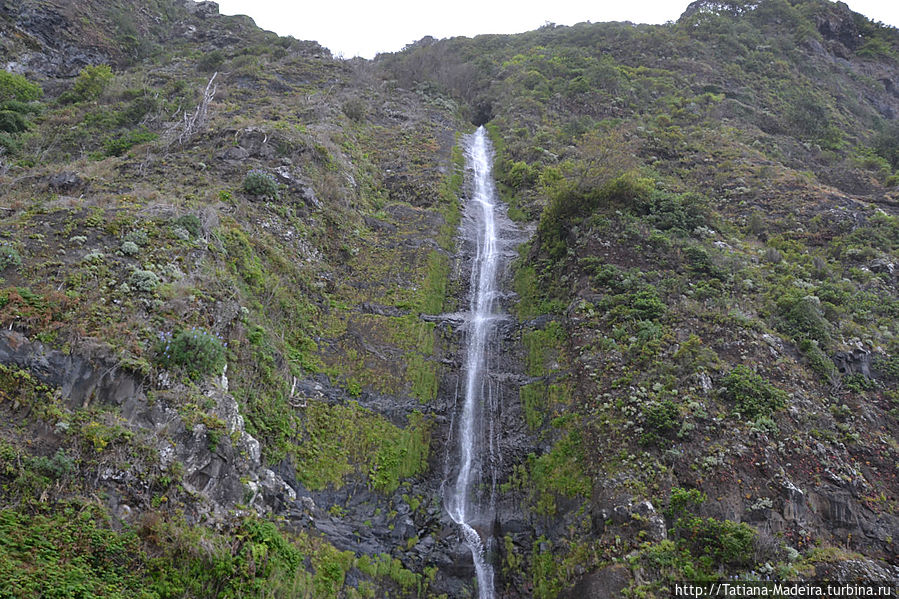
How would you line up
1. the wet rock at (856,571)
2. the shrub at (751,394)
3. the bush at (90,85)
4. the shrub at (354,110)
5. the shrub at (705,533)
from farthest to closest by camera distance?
the shrub at (354,110), the bush at (90,85), the shrub at (751,394), the shrub at (705,533), the wet rock at (856,571)

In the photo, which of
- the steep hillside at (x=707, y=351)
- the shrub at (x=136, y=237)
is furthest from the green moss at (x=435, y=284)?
the shrub at (x=136, y=237)

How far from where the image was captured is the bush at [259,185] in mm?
21594

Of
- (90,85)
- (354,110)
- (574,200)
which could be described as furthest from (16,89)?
(574,200)

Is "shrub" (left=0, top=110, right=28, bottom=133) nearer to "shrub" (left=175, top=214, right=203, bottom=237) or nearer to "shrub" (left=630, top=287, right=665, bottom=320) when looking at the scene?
"shrub" (left=175, top=214, right=203, bottom=237)

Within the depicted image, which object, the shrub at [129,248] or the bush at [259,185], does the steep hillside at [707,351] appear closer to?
the bush at [259,185]

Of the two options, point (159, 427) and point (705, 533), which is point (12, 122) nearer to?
point (159, 427)

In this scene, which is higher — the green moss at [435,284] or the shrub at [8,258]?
the shrub at [8,258]

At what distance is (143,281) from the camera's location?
42.4 ft

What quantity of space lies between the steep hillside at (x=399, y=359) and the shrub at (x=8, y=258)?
5 centimetres

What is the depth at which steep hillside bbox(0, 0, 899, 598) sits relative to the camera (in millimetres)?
10258

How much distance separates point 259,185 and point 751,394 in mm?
19976

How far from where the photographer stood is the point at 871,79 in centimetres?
5153

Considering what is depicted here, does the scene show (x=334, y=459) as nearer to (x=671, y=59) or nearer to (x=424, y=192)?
(x=424, y=192)

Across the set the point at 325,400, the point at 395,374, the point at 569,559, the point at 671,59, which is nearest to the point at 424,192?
the point at 395,374
